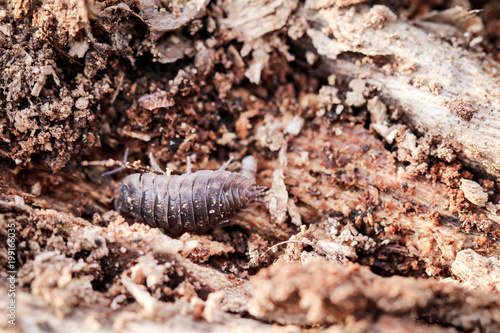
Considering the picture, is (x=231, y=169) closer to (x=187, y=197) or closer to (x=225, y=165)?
(x=225, y=165)

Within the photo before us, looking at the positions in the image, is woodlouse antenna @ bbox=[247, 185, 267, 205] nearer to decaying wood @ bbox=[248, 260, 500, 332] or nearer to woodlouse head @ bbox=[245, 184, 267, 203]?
woodlouse head @ bbox=[245, 184, 267, 203]

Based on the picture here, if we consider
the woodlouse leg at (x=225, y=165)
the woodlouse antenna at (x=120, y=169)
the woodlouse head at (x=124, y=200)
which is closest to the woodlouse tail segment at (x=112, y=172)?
the woodlouse antenna at (x=120, y=169)

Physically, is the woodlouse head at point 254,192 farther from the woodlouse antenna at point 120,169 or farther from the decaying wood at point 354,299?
the decaying wood at point 354,299

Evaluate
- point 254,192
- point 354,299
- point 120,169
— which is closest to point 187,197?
point 254,192

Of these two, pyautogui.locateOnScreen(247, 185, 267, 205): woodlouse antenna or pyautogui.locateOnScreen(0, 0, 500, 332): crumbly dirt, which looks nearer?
pyautogui.locateOnScreen(0, 0, 500, 332): crumbly dirt

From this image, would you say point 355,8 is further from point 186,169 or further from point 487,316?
point 487,316

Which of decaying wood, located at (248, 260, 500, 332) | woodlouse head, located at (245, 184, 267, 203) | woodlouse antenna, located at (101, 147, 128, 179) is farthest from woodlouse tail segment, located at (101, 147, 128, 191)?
decaying wood, located at (248, 260, 500, 332)

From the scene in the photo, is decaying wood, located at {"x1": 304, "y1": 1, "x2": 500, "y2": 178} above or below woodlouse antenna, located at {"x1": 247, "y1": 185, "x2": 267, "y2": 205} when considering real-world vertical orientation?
above
